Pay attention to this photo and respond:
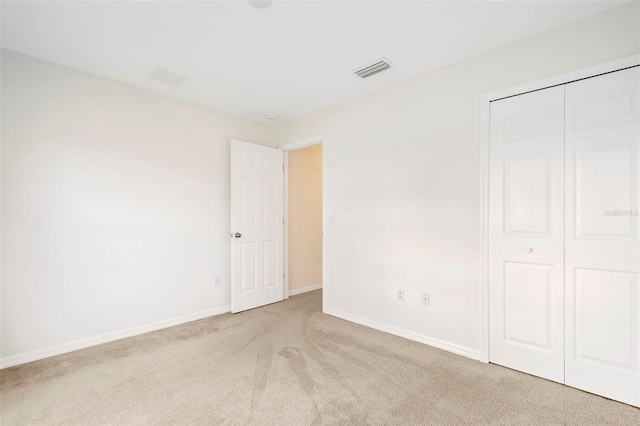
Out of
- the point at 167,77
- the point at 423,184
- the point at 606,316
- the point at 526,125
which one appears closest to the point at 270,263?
the point at 423,184

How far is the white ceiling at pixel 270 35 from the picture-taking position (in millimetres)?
1970

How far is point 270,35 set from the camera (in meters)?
2.25

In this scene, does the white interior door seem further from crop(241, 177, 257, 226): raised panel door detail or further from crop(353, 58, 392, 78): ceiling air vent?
crop(353, 58, 392, 78): ceiling air vent

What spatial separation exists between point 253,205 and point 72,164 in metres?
1.88

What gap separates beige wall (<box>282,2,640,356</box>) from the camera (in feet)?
7.36

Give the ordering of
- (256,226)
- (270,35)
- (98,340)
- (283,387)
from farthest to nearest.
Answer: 1. (256,226)
2. (98,340)
3. (270,35)
4. (283,387)

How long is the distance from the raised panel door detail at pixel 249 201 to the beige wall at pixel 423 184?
975 millimetres

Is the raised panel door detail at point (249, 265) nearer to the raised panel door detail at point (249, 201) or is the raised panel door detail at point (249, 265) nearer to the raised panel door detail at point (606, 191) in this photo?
the raised panel door detail at point (249, 201)

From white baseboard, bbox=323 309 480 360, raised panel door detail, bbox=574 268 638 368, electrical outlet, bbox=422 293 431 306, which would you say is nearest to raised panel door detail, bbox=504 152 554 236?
raised panel door detail, bbox=574 268 638 368

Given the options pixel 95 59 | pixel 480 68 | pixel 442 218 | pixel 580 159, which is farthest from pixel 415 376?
Result: pixel 95 59

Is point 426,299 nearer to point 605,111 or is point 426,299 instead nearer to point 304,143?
point 605,111

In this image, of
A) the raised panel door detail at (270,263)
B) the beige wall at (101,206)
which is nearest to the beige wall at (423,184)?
the raised panel door detail at (270,263)

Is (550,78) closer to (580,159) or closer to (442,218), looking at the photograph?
(580,159)

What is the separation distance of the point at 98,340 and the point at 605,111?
4.43m
